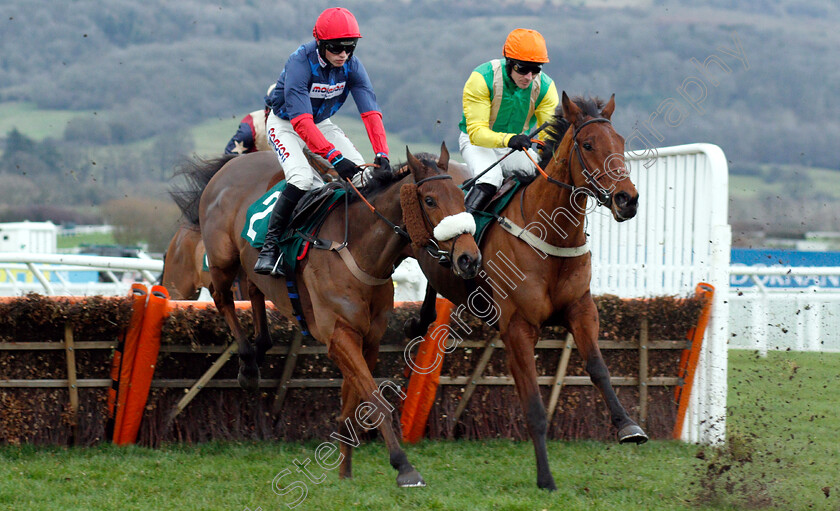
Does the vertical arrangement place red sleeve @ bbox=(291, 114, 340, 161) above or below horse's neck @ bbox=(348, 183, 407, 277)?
above

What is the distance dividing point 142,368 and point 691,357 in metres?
3.45

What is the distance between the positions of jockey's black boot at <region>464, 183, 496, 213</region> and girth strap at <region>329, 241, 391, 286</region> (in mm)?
748

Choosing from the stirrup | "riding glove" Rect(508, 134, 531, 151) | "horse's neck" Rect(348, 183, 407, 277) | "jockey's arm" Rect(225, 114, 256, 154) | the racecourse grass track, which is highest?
"jockey's arm" Rect(225, 114, 256, 154)

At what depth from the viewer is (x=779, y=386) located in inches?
283

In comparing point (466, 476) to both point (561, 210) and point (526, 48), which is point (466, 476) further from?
point (526, 48)

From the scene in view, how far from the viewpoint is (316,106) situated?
507cm

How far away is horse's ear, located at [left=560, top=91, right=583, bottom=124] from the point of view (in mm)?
4160

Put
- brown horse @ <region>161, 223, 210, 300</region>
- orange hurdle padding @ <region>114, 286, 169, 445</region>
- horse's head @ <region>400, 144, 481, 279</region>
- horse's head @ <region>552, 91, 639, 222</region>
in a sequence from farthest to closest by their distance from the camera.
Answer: brown horse @ <region>161, 223, 210, 300</region>, orange hurdle padding @ <region>114, 286, 169, 445</region>, horse's head @ <region>552, 91, 639, 222</region>, horse's head @ <region>400, 144, 481, 279</region>

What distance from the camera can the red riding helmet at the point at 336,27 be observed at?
455cm

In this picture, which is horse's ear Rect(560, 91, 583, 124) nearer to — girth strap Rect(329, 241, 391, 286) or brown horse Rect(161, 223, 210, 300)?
girth strap Rect(329, 241, 391, 286)

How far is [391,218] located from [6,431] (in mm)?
2544

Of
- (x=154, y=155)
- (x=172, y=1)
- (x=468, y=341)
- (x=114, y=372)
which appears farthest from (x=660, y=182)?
(x=172, y=1)

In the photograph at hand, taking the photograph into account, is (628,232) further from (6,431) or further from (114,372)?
(6,431)

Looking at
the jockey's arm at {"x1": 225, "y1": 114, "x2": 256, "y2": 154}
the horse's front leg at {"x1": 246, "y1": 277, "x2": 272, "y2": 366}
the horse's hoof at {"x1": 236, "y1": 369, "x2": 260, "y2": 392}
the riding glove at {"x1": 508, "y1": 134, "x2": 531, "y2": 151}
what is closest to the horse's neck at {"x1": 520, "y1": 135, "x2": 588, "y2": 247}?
the riding glove at {"x1": 508, "y1": 134, "x2": 531, "y2": 151}
